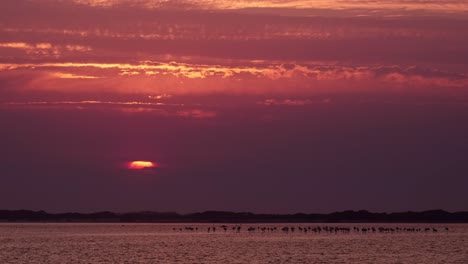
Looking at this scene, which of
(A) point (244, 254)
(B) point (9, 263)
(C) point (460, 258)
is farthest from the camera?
(A) point (244, 254)

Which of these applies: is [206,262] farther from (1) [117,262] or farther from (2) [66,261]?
(2) [66,261]

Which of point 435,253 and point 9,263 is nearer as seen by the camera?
point 9,263

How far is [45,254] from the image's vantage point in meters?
124

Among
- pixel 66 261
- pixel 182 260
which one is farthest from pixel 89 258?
pixel 182 260

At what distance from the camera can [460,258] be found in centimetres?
11119

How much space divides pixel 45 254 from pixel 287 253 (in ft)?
105

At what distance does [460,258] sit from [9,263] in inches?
2061

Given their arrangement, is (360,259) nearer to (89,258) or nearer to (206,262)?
(206,262)

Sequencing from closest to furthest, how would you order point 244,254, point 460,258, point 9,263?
point 9,263 → point 460,258 → point 244,254

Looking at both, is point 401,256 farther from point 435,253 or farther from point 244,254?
point 244,254

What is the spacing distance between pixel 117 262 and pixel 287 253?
28.3 meters

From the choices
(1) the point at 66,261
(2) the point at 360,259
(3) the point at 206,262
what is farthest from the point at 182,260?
(2) the point at 360,259

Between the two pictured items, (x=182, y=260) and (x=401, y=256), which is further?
(x=401, y=256)

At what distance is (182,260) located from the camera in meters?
107
